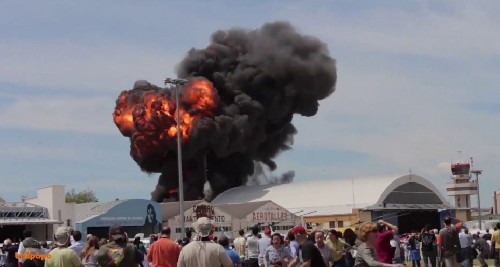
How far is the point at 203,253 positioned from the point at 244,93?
243 ft

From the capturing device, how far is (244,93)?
3253 inches

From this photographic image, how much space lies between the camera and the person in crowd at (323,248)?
13.2m

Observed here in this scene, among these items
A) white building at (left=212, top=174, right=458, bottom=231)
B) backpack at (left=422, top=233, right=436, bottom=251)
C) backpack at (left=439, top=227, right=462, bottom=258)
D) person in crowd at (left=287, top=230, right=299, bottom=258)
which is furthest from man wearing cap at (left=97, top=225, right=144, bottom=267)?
white building at (left=212, top=174, right=458, bottom=231)

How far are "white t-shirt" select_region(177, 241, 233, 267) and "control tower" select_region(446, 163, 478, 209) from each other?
10199 cm

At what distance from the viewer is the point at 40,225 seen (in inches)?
1916

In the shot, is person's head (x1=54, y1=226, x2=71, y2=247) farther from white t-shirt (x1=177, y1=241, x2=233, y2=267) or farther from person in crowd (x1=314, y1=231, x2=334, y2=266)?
person in crowd (x1=314, y1=231, x2=334, y2=266)

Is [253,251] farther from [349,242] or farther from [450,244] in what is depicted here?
[349,242]

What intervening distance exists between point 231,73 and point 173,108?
35.9ft

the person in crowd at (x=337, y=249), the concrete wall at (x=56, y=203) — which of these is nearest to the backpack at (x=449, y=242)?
the person in crowd at (x=337, y=249)

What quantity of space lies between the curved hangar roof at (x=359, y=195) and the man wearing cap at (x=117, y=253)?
5068 centimetres

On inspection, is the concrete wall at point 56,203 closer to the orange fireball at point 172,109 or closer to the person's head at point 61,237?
the orange fireball at point 172,109

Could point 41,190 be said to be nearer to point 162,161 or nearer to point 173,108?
point 173,108

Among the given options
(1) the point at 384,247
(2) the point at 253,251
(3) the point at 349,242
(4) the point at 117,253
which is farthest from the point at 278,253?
(4) the point at 117,253

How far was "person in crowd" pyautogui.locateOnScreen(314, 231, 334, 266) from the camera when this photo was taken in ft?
43.4
